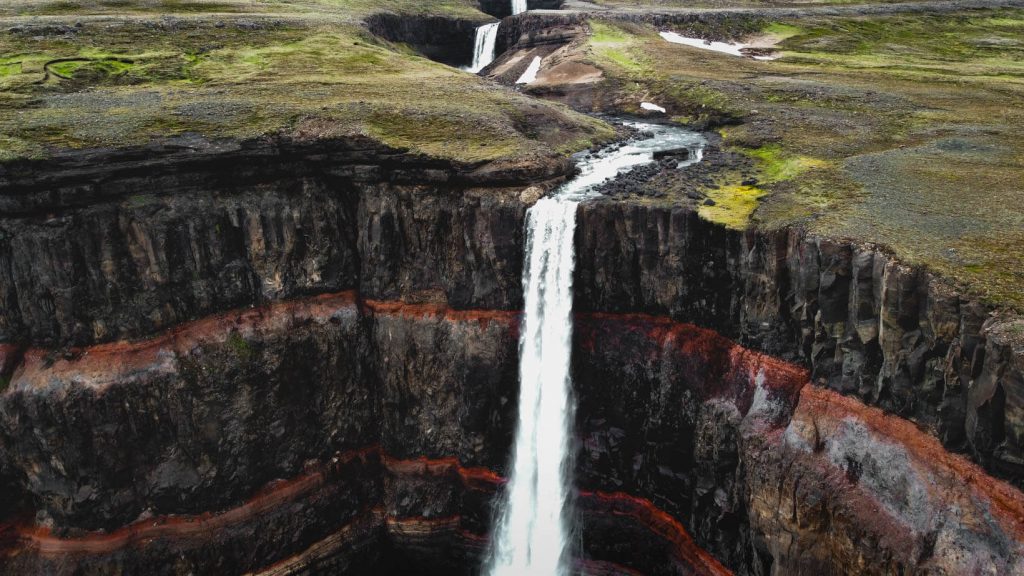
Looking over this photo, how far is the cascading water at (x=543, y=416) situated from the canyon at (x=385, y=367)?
65 cm

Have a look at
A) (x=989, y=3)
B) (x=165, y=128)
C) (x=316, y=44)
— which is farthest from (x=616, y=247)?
(x=989, y=3)

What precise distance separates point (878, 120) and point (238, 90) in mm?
40680

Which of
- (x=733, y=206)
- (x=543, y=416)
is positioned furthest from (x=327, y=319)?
(x=733, y=206)

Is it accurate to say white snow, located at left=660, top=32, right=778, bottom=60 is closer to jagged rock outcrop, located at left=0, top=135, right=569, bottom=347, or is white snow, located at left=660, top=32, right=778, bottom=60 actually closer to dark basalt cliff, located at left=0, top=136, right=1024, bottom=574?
jagged rock outcrop, located at left=0, top=135, right=569, bottom=347

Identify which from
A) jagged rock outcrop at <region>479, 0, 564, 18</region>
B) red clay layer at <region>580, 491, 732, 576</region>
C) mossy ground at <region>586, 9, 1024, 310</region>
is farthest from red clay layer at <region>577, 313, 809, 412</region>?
jagged rock outcrop at <region>479, 0, 564, 18</region>

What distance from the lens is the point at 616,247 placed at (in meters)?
32.3

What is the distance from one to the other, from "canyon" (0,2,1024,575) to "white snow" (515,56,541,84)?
98.4ft

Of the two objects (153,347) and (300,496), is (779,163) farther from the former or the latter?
(153,347)

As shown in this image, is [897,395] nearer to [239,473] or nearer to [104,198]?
[239,473]

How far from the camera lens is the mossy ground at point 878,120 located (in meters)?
26.3

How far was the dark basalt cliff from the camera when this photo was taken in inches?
1046

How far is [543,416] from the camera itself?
110 ft

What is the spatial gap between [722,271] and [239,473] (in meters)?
24.7

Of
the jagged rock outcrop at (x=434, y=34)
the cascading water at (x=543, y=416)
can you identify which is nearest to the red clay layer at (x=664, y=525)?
the cascading water at (x=543, y=416)
